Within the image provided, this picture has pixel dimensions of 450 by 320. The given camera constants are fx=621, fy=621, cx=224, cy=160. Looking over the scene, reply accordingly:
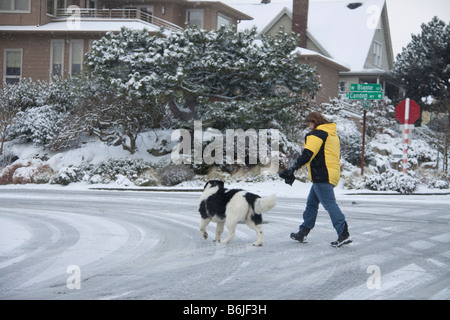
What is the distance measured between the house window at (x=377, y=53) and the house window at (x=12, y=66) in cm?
2569

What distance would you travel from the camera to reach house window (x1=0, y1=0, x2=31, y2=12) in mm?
34906

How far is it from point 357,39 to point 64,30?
22.3 metres

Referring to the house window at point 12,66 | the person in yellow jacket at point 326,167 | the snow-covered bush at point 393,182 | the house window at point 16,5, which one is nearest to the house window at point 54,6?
the house window at point 16,5

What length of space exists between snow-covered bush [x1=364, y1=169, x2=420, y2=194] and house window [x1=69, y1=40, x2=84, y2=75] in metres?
19.7

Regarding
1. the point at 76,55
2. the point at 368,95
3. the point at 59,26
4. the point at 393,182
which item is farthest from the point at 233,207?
the point at 76,55

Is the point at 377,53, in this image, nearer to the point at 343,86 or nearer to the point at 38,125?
the point at 343,86

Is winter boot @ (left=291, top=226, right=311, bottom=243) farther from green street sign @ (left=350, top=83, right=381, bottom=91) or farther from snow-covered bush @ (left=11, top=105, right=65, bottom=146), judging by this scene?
snow-covered bush @ (left=11, top=105, right=65, bottom=146)

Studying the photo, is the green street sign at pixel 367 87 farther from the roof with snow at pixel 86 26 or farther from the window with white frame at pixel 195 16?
the window with white frame at pixel 195 16

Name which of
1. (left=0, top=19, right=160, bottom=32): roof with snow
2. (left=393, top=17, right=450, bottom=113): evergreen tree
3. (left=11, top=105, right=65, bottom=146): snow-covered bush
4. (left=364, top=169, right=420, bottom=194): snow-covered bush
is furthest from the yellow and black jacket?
(left=393, top=17, right=450, bottom=113): evergreen tree

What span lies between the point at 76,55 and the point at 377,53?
77.0ft

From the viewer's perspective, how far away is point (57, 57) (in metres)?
35.8

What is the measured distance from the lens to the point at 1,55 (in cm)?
3597

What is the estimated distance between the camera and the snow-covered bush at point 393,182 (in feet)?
71.1

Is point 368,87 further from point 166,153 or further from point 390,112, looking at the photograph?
point 390,112
